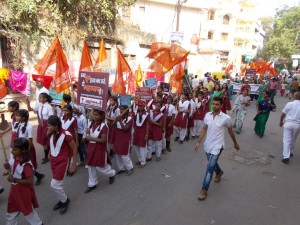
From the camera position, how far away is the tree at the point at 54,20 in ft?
34.1

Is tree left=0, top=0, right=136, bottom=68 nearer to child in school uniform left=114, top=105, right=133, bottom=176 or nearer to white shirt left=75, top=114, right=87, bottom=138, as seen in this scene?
white shirt left=75, top=114, right=87, bottom=138

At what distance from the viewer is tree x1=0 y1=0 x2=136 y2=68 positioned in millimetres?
10391

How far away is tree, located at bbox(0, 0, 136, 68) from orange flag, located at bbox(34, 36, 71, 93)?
5138mm

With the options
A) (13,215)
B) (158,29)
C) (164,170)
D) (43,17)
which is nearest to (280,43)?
(158,29)

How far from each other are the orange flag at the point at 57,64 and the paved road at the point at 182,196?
82.4 inches

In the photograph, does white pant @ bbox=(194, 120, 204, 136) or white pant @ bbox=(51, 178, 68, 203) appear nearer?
white pant @ bbox=(51, 178, 68, 203)

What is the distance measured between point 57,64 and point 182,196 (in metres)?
4.30

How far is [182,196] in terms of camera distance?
4.73m

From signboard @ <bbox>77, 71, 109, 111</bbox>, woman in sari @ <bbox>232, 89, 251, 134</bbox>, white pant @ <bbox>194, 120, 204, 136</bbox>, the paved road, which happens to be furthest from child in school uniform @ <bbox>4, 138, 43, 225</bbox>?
woman in sari @ <bbox>232, 89, 251, 134</bbox>

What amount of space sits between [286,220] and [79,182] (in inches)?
146

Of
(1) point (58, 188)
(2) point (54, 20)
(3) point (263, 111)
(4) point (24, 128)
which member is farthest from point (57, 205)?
(2) point (54, 20)

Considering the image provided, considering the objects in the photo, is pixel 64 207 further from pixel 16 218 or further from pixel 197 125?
pixel 197 125

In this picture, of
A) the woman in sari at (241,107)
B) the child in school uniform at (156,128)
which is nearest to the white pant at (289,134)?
the woman in sari at (241,107)

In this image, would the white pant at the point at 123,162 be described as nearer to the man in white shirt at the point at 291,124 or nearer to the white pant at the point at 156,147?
the white pant at the point at 156,147
